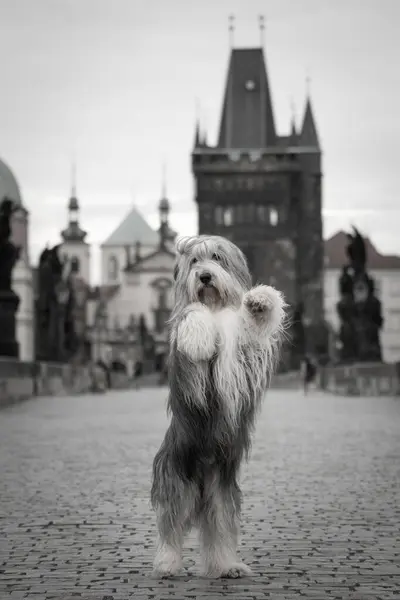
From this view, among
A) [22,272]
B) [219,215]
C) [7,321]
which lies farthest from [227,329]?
[219,215]

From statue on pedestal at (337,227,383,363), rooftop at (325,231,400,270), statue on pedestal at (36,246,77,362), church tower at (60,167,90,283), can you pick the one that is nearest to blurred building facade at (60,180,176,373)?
church tower at (60,167,90,283)

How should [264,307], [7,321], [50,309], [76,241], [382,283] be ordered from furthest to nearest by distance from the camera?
1. [76,241]
2. [382,283]
3. [50,309]
4. [7,321]
5. [264,307]

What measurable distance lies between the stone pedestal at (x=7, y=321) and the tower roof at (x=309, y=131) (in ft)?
279

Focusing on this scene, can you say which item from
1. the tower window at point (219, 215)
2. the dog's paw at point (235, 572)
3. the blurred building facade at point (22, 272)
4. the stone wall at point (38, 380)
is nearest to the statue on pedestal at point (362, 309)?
the stone wall at point (38, 380)

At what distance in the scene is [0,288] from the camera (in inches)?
1069

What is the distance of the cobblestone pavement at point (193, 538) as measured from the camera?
550cm

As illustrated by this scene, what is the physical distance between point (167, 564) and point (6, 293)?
21551 millimetres

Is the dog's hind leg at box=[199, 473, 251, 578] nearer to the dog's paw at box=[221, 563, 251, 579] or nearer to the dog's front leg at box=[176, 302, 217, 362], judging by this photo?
the dog's paw at box=[221, 563, 251, 579]

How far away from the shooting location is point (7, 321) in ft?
87.5

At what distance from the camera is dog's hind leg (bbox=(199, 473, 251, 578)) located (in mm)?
5672

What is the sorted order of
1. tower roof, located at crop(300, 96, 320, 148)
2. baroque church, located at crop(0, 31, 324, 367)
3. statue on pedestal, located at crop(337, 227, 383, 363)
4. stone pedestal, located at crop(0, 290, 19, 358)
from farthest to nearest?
tower roof, located at crop(300, 96, 320, 148), baroque church, located at crop(0, 31, 324, 367), statue on pedestal, located at crop(337, 227, 383, 363), stone pedestal, located at crop(0, 290, 19, 358)

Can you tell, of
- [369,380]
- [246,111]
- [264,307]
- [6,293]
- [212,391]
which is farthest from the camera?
[246,111]

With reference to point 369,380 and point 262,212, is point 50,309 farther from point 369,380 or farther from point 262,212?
point 262,212

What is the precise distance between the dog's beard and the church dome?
93.1 m
